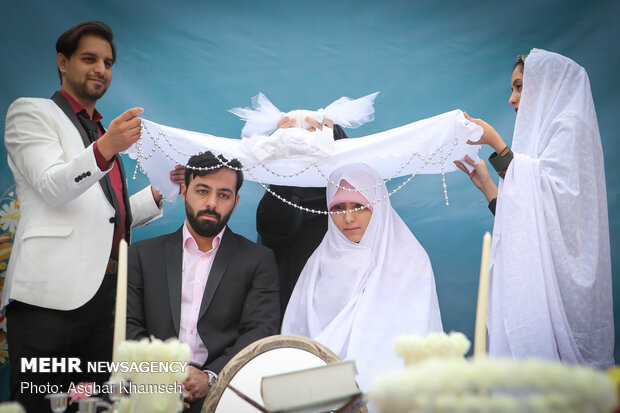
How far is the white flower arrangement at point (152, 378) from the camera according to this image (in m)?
1.31

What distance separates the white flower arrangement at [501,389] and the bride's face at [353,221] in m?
1.98

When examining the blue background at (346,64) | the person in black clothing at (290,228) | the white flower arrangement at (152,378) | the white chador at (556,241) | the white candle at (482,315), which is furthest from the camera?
the blue background at (346,64)

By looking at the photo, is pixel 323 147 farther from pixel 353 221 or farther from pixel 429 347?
pixel 429 347

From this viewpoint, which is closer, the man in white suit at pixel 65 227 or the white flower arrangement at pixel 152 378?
the white flower arrangement at pixel 152 378

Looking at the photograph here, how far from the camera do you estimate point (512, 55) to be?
3.78 meters

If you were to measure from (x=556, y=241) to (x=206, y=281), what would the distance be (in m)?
1.59

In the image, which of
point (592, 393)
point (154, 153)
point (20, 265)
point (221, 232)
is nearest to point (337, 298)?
point (221, 232)

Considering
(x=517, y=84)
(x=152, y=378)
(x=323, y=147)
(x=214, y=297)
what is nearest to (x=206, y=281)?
(x=214, y=297)

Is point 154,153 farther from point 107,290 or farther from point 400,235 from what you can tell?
point 400,235

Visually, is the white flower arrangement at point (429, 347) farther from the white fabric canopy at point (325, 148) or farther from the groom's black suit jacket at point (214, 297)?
the white fabric canopy at point (325, 148)

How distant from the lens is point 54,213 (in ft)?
8.98

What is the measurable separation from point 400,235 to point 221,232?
0.91 meters

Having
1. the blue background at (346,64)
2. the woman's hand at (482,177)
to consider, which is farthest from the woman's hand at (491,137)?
the blue background at (346,64)

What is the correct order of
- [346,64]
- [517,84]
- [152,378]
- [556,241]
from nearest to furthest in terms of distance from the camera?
[152,378], [556,241], [517,84], [346,64]
